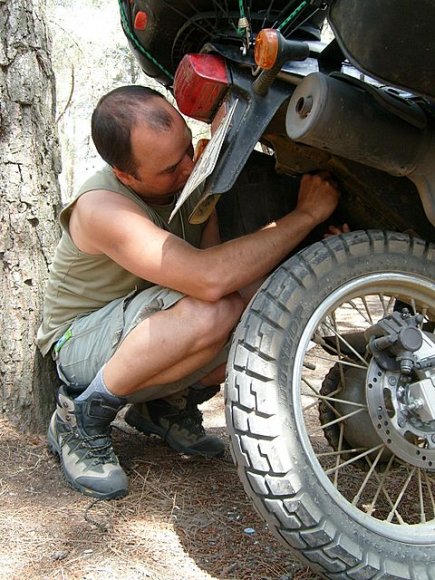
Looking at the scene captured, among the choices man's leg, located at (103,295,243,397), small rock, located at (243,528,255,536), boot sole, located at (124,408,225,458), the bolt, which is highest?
the bolt

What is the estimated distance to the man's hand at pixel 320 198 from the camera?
215 centimetres

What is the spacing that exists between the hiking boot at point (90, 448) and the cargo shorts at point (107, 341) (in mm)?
95

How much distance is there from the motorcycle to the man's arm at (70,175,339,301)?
0.41 ft

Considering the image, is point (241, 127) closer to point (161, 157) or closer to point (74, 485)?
point (161, 157)

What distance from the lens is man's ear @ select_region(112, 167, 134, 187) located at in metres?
2.37

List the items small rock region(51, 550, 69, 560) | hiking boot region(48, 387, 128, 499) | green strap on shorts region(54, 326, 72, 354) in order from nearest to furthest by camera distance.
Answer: small rock region(51, 550, 69, 560) → hiking boot region(48, 387, 128, 499) → green strap on shorts region(54, 326, 72, 354)

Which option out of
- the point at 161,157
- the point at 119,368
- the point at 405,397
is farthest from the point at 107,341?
the point at 405,397

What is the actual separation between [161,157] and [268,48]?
0.65m

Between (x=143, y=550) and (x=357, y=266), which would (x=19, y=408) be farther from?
(x=357, y=266)

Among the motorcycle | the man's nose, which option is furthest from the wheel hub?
the man's nose

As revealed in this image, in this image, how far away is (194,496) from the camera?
233 centimetres

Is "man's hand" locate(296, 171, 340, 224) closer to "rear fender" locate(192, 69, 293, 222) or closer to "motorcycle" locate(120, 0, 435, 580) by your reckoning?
"motorcycle" locate(120, 0, 435, 580)

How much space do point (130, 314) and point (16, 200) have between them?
2.50 ft

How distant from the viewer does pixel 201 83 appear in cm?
193
